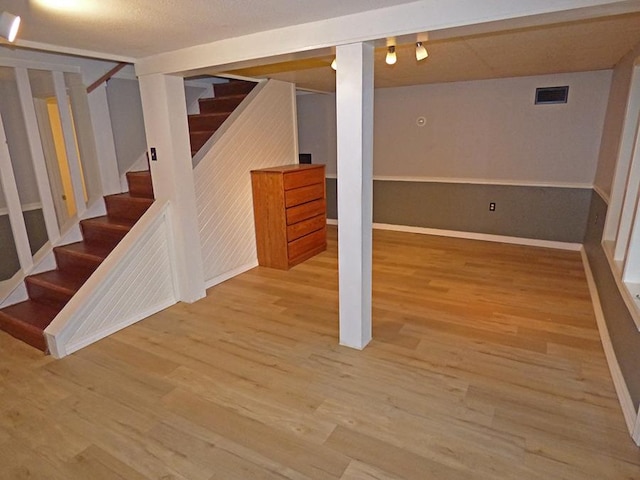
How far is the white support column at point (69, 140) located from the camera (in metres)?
3.46

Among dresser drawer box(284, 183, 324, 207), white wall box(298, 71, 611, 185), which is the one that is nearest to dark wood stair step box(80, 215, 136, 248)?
dresser drawer box(284, 183, 324, 207)

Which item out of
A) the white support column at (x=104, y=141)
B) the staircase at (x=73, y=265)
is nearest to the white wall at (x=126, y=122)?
the white support column at (x=104, y=141)

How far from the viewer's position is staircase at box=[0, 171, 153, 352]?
2.96 metres

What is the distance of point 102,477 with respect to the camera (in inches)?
68.6

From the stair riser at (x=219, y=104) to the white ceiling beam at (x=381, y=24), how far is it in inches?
57.8

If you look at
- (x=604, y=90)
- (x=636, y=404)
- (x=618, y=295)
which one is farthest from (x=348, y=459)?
(x=604, y=90)

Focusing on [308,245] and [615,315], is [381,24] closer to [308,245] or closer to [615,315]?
[615,315]

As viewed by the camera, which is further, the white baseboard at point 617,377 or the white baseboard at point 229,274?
the white baseboard at point 229,274

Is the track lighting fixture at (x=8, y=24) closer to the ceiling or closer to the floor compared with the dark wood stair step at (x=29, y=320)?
closer to the ceiling

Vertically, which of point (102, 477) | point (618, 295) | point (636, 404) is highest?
point (618, 295)

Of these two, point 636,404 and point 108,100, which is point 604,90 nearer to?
point 636,404

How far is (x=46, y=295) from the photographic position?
3.27 metres

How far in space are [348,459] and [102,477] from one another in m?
1.15

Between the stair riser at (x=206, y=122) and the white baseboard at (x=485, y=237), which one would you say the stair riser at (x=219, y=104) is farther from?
the white baseboard at (x=485, y=237)
